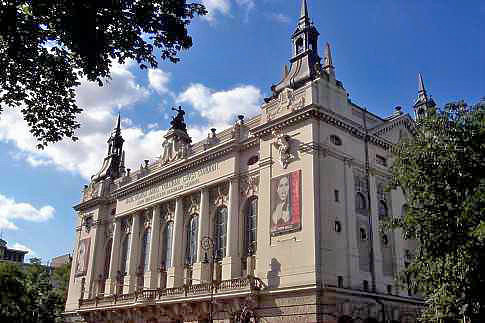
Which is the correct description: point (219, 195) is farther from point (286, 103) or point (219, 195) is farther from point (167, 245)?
point (286, 103)

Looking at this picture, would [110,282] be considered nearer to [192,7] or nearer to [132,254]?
[132,254]

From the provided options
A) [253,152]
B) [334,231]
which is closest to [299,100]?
[253,152]

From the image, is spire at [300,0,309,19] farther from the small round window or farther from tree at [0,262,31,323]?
tree at [0,262,31,323]

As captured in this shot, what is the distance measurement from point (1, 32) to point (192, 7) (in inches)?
198

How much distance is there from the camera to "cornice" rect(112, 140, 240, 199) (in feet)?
130

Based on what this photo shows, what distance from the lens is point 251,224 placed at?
37.2 m

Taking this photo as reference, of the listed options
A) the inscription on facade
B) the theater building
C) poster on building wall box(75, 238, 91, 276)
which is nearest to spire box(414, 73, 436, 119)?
the theater building

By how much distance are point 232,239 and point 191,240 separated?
6480 mm

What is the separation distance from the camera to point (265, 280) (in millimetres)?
32406

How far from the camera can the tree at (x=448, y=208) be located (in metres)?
21.0

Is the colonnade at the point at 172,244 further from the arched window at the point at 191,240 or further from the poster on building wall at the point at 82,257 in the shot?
the poster on building wall at the point at 82,257

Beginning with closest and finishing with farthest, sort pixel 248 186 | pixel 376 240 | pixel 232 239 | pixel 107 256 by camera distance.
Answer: pixel 376 240 → pixel 232 239 → pixel 248 186 → pixel 107 256

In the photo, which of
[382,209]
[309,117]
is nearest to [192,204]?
[309,117]

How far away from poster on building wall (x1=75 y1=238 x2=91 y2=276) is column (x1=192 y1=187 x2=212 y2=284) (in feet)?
64.5
